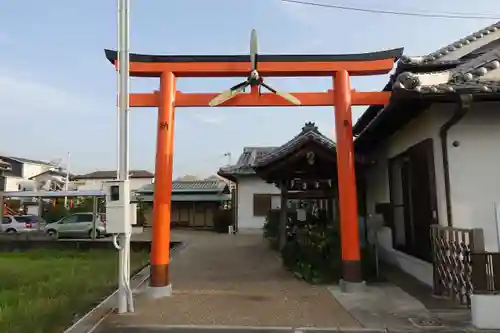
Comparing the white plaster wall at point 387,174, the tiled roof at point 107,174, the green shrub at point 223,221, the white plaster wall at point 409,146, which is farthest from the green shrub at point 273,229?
the tiled roof at point 107,174

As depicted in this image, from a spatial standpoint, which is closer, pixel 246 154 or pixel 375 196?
pixel 375 196

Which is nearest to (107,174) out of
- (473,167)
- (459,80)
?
(473,167)

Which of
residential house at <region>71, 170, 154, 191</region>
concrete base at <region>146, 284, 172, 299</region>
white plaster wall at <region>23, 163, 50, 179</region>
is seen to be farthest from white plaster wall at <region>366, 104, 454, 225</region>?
white plaster wall at <region>23, 163, 50, 179</region>

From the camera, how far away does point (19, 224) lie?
85.7 ft

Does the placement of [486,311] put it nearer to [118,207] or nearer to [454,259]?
[454,259]

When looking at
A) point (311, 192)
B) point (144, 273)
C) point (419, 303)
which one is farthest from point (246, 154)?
point (419, 303)

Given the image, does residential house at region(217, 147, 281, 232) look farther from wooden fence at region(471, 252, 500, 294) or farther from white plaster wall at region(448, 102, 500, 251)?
wooden fence at region(471, 252, 500, 294)

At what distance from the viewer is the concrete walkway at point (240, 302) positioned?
5957 mm

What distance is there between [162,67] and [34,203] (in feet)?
122

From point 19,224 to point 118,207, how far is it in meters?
23.4

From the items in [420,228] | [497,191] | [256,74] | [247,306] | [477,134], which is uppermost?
[256,74]

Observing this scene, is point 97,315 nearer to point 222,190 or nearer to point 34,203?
point 222,190

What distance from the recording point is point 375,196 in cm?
1233

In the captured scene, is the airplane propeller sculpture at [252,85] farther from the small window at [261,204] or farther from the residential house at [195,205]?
the residential house at [195,205]
